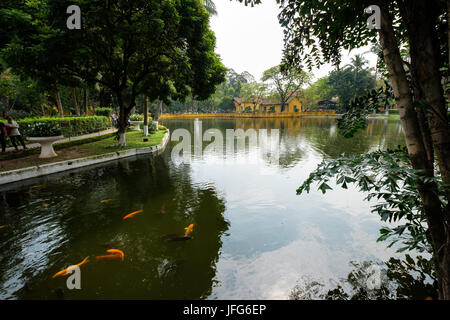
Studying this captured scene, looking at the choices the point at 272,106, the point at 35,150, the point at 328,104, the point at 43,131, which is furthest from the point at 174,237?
the point at 328,104

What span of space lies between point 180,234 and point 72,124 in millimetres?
15422

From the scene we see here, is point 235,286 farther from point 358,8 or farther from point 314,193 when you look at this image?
point 314,193

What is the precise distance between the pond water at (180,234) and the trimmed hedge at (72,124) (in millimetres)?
6027

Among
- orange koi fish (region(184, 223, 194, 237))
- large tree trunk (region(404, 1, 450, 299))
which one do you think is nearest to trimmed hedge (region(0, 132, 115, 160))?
orange koi fish (region(184, 223, 194, 237))

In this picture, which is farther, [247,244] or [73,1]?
[73,1]

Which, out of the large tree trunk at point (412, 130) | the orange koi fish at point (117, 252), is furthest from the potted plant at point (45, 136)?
the large tree trunk at point (412, 130)

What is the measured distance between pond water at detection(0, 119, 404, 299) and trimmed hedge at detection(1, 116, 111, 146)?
6.03m

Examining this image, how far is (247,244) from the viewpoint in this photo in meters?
4.28

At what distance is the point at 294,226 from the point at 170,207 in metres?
3.13

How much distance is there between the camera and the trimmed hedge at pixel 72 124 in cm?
1188

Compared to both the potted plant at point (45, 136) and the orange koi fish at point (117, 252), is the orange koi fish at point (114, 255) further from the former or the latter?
the potted plant at point (45, 136)

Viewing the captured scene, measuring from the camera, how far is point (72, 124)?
15688mm

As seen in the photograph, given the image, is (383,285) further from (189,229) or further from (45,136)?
(45,136)
